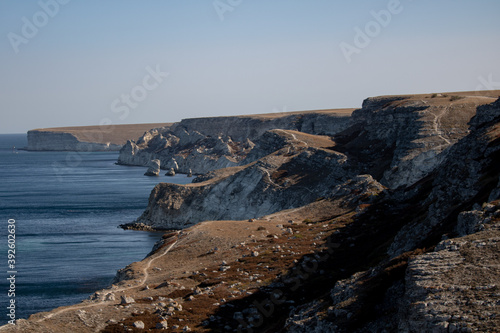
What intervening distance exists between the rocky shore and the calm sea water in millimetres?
7392

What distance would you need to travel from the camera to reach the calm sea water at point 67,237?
1758 inches

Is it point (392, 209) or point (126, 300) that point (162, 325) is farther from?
point (392, 209)

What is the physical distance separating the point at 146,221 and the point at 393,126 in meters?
37.3

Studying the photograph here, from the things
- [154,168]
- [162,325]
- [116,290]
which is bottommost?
[154,168]

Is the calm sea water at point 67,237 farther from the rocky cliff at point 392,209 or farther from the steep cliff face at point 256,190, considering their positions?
the rocky cliff at point 392,209

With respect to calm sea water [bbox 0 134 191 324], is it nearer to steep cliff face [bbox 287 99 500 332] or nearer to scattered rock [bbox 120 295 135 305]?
scattered rock [bbox 120 295 135 305]

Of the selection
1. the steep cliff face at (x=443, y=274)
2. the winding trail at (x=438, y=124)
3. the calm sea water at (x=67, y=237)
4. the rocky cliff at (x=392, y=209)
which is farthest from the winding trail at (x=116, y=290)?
the winding trail at (x=438, y=124)

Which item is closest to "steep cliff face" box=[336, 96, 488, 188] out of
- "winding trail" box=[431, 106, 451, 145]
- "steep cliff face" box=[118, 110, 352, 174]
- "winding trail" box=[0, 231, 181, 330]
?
"winding trail" box=[431, 106, 451, 145]

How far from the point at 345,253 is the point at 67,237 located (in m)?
43.8

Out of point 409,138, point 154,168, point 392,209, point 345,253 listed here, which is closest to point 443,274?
point 345,253

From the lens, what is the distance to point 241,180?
77.9 m

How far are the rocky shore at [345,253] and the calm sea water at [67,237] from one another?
7392 mm

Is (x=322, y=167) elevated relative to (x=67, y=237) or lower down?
elevated

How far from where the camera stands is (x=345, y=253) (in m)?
33.5
